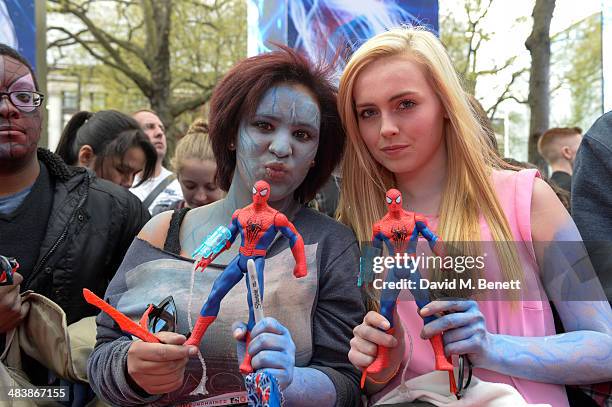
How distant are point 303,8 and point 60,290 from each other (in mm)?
2341

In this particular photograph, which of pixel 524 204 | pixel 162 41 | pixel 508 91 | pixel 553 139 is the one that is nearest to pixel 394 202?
pixel 524 204

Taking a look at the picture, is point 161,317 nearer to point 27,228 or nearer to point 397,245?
point 397,245

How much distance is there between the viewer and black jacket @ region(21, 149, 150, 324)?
261cm

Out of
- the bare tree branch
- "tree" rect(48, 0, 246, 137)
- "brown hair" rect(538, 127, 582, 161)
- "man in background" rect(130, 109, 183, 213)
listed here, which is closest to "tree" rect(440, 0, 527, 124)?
the bare tree branch

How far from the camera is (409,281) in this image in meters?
1.74

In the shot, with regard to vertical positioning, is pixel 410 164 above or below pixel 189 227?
above

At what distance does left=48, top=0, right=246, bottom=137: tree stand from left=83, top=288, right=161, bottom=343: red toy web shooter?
1531 cm

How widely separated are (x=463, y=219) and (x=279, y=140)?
593 millimetres

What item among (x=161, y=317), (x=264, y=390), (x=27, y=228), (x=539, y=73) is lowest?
(x=264, y=390)

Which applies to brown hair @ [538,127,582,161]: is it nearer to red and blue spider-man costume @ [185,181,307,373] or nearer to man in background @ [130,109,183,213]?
man in background @ [130,109,183,213]

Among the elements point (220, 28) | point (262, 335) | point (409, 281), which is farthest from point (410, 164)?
point (220, 28)

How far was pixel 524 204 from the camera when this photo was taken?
6.52ft

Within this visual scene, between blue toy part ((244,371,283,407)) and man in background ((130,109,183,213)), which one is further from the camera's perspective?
man in background ((130,109,183,213))

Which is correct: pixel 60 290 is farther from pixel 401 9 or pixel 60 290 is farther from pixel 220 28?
pixel 220 28
